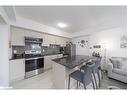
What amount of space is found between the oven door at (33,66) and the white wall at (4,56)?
0.84 meters

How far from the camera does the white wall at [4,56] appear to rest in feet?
8.51

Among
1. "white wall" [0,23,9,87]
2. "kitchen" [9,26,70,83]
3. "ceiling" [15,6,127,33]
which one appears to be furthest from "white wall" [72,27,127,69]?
"white wall" [0,23,9,87]

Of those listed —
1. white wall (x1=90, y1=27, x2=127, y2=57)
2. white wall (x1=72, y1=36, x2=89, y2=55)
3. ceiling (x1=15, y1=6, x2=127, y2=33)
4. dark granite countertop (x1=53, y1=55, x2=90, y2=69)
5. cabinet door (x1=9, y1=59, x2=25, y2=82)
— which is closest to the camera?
dark granite countertop (x1=53, y1=55, x2=90, y2=69)

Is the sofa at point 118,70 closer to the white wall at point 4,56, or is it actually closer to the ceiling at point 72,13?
the ceiling at point 72,13

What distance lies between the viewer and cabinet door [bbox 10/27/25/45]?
3179mm

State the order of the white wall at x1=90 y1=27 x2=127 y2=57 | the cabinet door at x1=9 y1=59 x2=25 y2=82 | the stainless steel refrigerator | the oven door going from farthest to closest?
the stainless steel refrigerator < the white wall at x1=90 y1=27 x2=127 y2=57 < the oven door < the cabinet door at x1=9 y1=59 x2=25 y2=82

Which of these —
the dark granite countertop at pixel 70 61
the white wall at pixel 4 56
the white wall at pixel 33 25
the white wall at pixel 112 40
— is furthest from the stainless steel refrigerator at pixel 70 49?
the white wall at pixel 4 56

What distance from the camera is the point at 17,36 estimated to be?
3291 mm

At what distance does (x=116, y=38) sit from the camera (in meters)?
4.48

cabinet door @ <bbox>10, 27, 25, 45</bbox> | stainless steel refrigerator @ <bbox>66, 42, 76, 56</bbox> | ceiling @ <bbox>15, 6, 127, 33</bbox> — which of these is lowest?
stainless steel refrigerator @ <bbox>66, 42, 76, 56</bbox>

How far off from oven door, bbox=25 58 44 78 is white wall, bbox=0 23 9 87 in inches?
33.0

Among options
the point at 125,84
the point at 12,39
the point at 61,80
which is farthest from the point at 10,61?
the point at 125,84

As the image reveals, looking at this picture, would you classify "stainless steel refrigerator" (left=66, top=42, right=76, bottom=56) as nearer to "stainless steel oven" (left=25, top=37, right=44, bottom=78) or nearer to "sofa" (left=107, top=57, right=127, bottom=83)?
"stainless steel oven" (left=25, top=37, right=44, bottom=78)

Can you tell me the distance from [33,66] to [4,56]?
132cm
